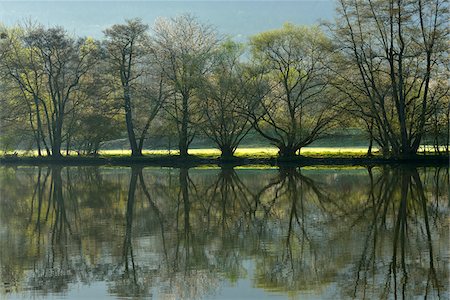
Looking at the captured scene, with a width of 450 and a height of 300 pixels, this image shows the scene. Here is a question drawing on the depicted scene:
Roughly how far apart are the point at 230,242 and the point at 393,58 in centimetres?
2941

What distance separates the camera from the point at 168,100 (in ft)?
161

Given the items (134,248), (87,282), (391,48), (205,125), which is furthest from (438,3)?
(87,282)

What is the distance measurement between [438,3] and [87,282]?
34236 mm

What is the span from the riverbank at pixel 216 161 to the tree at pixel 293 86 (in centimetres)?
144

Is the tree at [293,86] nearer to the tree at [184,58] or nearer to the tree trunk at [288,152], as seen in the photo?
the tree trunk at [288,152]

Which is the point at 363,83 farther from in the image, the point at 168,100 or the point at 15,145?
the point at 15,145

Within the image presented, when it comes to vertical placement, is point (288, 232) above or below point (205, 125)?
below

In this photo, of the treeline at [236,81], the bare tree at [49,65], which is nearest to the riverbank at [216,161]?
the treeline at [236,81]

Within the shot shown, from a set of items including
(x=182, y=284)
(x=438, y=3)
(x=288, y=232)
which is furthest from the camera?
(x=438, y=3)

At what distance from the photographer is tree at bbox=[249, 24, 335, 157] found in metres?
44.1

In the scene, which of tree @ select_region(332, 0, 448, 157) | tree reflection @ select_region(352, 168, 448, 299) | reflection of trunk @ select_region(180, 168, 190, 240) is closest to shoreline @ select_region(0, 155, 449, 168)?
Answer: tree @ select_region(332, 0, 448, 157)

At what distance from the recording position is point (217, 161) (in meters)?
46.4

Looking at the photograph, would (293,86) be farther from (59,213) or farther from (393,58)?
(59,213)

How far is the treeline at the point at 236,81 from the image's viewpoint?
4088 centimetres
